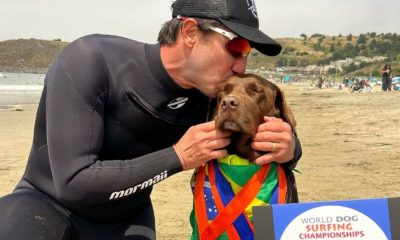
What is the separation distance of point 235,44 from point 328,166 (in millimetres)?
5894

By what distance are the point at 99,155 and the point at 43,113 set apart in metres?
0.47

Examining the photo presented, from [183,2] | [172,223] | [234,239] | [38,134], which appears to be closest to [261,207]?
[234,239]

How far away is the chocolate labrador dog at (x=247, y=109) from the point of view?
9.65 ft

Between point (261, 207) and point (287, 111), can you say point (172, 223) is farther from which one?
point (261, 207)

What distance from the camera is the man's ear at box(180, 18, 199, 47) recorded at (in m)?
2.86

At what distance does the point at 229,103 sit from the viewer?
2.94 m

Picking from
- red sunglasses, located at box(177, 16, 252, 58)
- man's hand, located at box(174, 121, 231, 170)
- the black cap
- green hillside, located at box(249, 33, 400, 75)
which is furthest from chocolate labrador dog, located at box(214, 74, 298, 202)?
green hillside, located at box(249, 33, 400, 75)

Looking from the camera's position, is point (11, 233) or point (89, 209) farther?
point (89, 209)

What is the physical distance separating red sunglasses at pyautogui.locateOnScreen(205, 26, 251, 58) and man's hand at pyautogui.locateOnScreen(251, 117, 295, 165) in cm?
44

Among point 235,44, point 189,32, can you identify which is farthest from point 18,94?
point 235,44

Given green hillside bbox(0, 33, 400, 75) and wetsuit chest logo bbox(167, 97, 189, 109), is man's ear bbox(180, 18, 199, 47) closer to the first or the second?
wetsuit chest logo bbox(167, 97, 189, 109)

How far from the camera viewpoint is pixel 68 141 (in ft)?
8.68

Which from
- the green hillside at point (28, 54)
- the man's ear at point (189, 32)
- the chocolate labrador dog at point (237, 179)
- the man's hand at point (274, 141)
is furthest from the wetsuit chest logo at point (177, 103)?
the green hillside at point (28, 54)

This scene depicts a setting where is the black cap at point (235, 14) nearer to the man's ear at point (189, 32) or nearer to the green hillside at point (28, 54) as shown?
the man's ear at point (189, 32)
